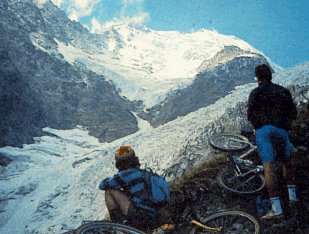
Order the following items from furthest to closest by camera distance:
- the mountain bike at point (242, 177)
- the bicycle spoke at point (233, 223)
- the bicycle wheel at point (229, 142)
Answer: the bicycle wheel at point (229, 142) < the mountain bike at point (242, 177) < the bicycle spoke at point (233, 223)

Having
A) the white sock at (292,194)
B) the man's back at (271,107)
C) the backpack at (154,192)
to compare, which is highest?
the man's back at (271,107)

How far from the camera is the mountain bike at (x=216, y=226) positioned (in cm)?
535

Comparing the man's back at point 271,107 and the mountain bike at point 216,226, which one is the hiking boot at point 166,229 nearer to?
the mountain bike at point 216,226

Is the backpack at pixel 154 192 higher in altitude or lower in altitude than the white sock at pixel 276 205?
higher

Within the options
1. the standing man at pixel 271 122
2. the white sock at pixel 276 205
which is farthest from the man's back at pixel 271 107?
the white sock at pixel 276 205

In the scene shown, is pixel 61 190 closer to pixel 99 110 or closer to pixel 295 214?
pixel 295 214

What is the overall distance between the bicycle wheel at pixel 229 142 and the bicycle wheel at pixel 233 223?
2231 millimetres

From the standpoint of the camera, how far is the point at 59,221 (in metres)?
40.9

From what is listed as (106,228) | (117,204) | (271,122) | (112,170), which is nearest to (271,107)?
(271,122)

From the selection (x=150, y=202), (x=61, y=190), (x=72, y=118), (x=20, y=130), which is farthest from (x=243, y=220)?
(x=72, y=118)

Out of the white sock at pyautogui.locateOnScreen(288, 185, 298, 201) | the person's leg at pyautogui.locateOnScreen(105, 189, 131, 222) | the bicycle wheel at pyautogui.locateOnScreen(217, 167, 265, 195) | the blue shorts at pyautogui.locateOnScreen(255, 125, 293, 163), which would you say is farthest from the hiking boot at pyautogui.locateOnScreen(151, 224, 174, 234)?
the bicycle wheel at pyautogui.locateOnScreen(217, 167, 265, 195)

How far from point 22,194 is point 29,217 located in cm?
2004

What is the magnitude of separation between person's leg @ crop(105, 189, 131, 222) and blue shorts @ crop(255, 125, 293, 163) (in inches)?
77.9

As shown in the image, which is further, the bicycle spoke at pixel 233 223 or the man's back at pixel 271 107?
the man's back at pixel 271 107
